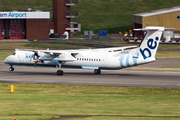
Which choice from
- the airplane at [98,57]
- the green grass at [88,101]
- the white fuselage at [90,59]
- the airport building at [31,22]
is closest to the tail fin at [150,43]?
the airplane at [98,57]

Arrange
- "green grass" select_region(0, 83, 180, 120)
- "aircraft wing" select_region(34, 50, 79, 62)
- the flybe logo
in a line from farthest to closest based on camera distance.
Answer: "aircraft wing" select_region(34, 50, 79, 62), the flybe logo, "green grass" select_region(0, 83, 180, 120)

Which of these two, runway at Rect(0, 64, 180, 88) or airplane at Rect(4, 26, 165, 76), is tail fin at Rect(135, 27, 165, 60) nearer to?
airplane at Rect(4, 26, 165, 76)

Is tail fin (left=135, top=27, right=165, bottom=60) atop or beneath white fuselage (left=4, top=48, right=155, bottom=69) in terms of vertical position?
atop

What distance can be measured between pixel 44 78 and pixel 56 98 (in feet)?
44.0

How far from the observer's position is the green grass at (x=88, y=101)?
832 inches

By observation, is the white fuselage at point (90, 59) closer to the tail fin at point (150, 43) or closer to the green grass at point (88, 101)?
the tail fin at point (150, 43)

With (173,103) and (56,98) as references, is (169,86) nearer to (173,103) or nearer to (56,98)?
(173,103)

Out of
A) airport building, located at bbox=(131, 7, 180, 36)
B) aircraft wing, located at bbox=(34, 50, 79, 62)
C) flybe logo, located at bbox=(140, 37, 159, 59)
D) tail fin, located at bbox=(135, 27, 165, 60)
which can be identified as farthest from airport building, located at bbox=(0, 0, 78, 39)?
flybe logo, located at bbox=(140, 37, 159, 59)

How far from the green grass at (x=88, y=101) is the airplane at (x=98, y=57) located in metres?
6.59

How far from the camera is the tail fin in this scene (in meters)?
37.7

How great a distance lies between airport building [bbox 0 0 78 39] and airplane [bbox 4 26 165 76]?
70322mm

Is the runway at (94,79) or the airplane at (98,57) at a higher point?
the airplane at (98,57)

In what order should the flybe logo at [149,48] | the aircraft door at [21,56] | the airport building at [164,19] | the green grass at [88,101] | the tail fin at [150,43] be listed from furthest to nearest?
the airport building at [164,19], the aircraft door at [21,56], the flybe logo at [149,48], the tail fin at [150,43], the green grass at [88,101]

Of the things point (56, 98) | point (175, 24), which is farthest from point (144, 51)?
point (175, 24)
